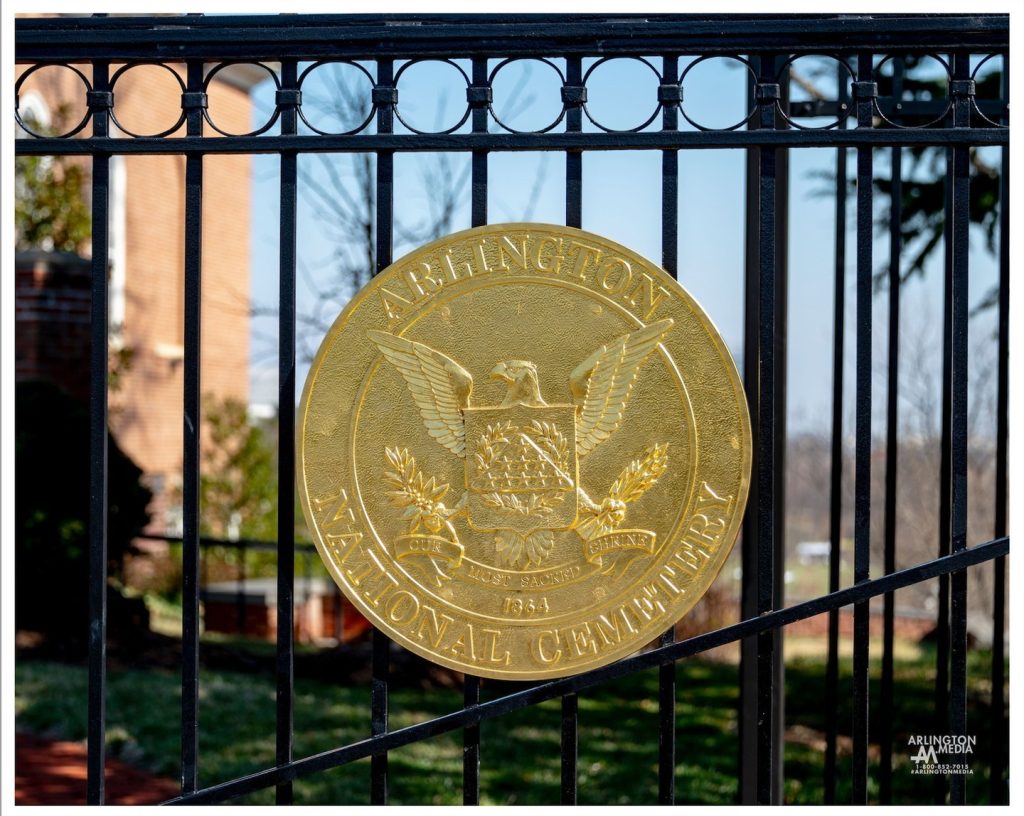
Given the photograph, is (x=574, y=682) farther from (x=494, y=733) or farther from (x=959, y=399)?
(x=494, y=733)

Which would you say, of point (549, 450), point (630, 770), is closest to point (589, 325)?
point (549, 450)

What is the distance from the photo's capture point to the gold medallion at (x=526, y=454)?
2363 millimetres

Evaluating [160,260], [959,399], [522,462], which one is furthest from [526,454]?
[160,260]

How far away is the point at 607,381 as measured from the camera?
2354 millimetres

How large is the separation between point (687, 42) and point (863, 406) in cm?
100

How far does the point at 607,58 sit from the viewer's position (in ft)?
7.81

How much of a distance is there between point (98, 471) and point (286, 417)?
1.60ft

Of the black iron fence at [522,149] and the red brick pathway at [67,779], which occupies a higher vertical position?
the black iron fence at [522,149]

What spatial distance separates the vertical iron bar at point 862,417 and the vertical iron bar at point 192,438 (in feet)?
5.39

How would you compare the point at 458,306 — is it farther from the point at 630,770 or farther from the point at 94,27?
the point at 630,770

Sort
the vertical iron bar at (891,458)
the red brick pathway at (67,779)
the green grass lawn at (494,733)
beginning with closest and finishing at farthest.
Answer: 1. the vertical iron bar at (891,458)
2. the red brick pathway at (67,779)
3. the green grass lawn at (494,733)

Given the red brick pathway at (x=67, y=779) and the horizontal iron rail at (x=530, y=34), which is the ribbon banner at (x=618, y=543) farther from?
the red brick pathway at (x=67, y=779)

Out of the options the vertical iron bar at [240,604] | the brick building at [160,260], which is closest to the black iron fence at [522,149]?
the vertical iron bar at [240,604]

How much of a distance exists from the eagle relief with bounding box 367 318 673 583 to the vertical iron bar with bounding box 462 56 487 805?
1.08ft
